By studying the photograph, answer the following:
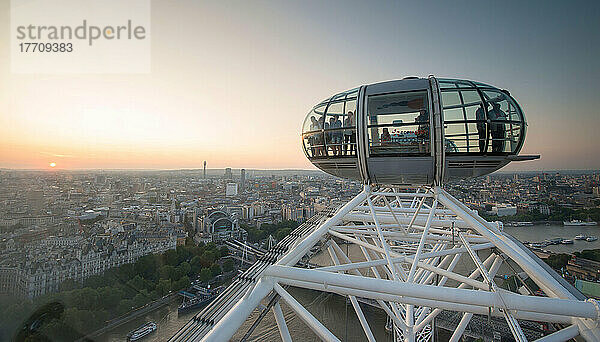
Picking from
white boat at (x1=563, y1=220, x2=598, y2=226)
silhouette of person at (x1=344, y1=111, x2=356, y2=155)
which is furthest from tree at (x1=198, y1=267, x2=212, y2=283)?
white boat at (x1=563, y1=220, x2=598, y2=226)

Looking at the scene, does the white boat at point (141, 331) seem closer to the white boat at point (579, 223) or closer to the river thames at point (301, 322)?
the river thames at point (301, 322)

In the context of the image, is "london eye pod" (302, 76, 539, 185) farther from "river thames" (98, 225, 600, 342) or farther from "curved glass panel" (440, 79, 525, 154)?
"river thames" (98, 225, 600, 342)

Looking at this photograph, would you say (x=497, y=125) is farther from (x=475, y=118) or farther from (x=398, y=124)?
(x=398, y=124)

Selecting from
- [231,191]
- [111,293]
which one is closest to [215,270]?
[111,293]

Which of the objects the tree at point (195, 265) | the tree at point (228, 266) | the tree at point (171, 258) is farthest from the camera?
the tree at point (228, 266)

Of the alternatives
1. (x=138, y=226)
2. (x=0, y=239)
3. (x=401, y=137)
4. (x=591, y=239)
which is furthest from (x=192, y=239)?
(x=591, y=239)

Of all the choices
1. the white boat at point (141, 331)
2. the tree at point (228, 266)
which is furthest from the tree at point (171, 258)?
the white boat at point (141, 331)

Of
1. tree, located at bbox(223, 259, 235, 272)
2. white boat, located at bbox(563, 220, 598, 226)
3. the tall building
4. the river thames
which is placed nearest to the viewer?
the river thames
